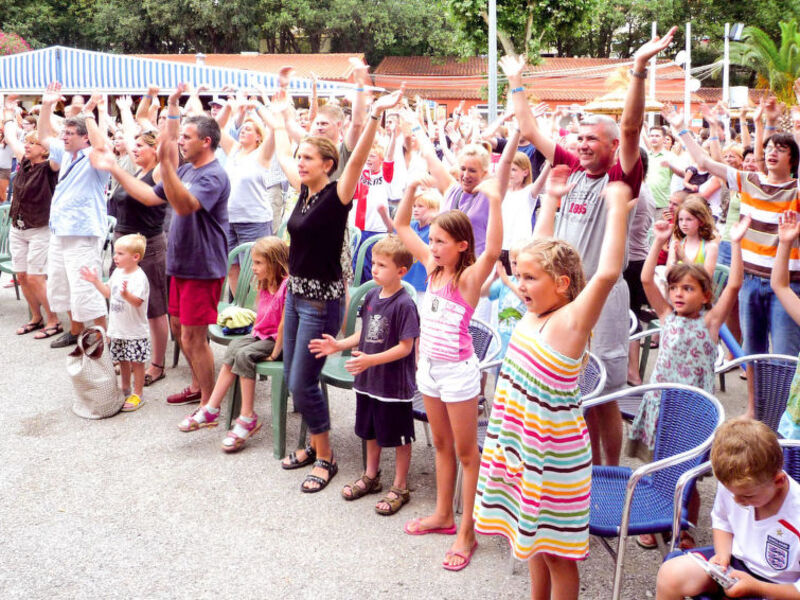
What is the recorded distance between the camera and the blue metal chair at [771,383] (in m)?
3.35

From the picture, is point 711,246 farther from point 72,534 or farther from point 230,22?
point 230,22

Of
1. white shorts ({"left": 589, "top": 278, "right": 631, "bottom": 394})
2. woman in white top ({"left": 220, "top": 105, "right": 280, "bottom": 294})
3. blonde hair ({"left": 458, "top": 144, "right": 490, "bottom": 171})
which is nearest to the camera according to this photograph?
white shorts ({"left": 589, "top": 278, "right": 631, "bottom": 394})

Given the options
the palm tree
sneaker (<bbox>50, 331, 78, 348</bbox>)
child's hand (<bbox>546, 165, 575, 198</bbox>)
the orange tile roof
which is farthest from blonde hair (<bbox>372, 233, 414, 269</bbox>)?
the orange tile roof

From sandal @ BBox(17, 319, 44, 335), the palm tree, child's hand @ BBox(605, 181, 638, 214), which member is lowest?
sandal @ BBox(17, 319, 44, 335)

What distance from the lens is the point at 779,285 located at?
133 inches

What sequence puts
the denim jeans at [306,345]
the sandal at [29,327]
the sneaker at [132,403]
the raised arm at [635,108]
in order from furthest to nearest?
1. the sandal at [29,327]
2. the sneaker at [132,403]
3. the denim jeans at [306,345]
4. the raised arm at [635,108]

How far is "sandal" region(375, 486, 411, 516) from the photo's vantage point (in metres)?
3.75

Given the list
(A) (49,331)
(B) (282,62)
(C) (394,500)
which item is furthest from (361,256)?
(B) (282,62)

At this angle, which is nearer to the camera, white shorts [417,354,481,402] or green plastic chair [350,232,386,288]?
white shorts [417,354,481,402]

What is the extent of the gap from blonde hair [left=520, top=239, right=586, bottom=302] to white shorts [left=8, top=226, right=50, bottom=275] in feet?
18.7

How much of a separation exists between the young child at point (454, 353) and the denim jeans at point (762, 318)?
6.77 ft

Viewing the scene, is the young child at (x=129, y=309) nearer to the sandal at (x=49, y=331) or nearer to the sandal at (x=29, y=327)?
the sandal at (x=49, y=331)

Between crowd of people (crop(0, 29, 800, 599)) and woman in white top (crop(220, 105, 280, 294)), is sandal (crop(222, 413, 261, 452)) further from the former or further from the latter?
woman in white top (crop(220, 105, 280, 294))

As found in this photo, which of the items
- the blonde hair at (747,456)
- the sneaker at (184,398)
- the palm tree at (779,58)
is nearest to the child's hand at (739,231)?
the blonde hair at (747,456)
